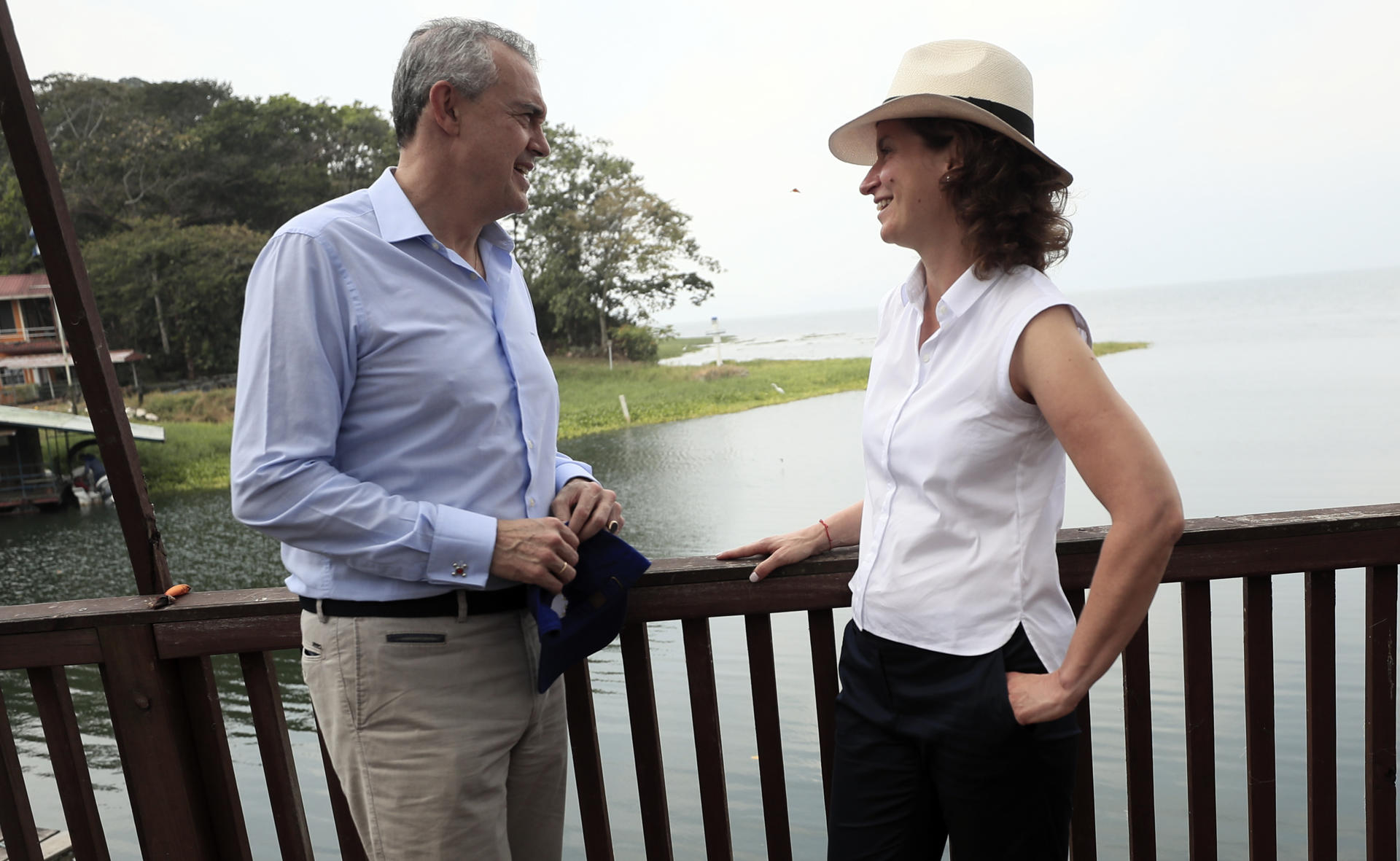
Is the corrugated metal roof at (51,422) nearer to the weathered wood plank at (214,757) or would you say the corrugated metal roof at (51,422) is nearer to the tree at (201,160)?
the tree at (201,160)

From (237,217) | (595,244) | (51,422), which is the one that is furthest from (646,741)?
(237,217)

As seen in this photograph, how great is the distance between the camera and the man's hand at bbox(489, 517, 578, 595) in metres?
1.17

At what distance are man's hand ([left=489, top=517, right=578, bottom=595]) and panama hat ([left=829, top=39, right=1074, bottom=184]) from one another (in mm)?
615

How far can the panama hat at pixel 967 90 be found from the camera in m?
1.05

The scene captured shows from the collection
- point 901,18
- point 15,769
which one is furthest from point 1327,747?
point 901,18

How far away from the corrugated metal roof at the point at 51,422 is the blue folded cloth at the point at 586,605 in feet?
72.9

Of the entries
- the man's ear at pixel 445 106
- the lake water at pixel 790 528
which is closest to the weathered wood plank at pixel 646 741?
the man's ear at pixel 445 106

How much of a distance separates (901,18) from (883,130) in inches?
1205

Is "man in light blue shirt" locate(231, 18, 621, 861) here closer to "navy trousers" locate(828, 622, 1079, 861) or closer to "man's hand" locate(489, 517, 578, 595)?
"man's hand" locate(489, 517, 578, 595)

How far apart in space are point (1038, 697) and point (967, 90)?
0.65 metres

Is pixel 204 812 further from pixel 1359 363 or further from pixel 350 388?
pixel 1359 363

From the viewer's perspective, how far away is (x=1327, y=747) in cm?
152

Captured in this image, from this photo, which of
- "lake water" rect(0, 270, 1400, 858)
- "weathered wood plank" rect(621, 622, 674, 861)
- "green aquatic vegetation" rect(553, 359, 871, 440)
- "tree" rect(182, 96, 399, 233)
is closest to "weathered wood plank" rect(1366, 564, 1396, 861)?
"weathered wood plank" rect(621, 622, 674, 861)

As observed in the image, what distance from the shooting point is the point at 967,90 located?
41.9 inches
